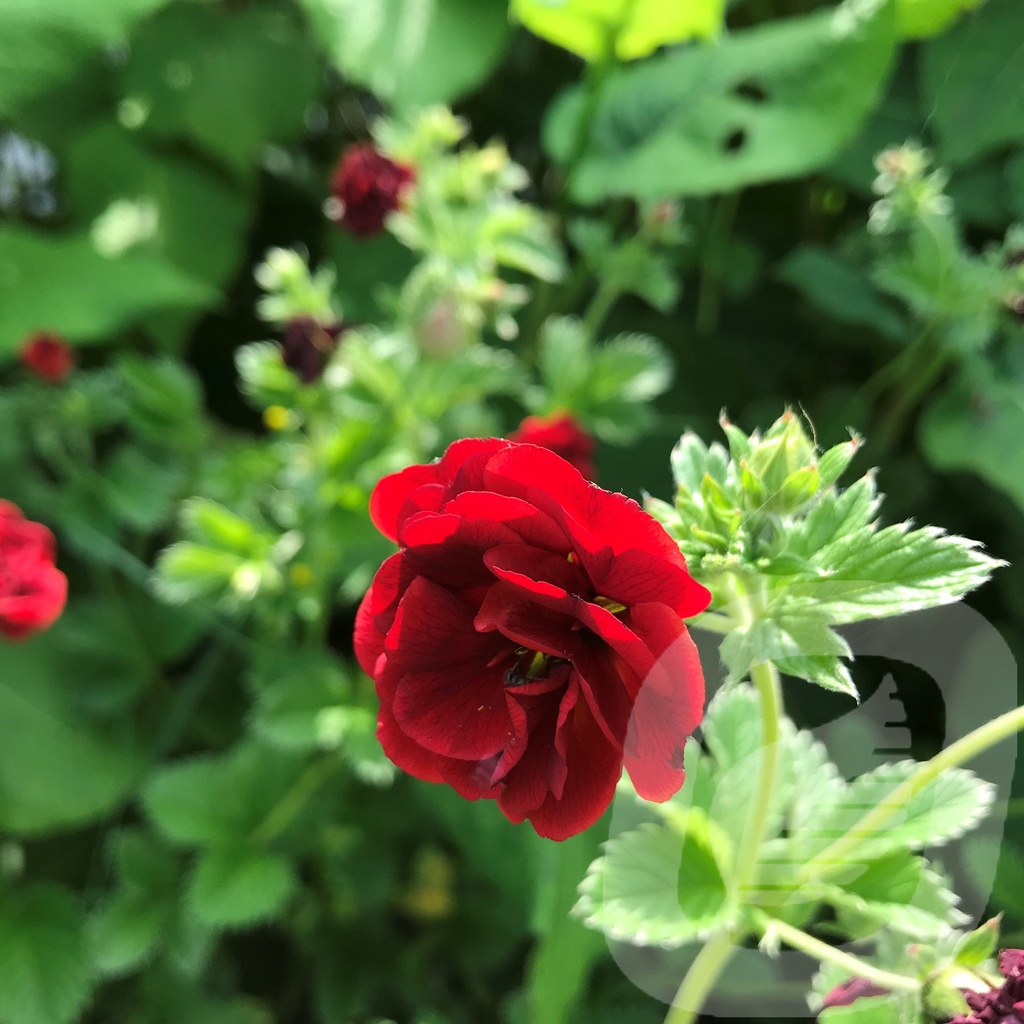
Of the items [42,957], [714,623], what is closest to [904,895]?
[714,623]

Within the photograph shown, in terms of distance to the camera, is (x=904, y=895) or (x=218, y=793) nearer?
(x=904, y=895)

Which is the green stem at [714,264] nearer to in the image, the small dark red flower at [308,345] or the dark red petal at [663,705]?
the small dark red flower at [308,345]

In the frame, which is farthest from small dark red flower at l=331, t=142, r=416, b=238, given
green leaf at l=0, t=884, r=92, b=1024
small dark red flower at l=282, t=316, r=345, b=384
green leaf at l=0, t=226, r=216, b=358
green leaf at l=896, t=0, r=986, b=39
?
Answer: green leaf at l=0, t=884, r=92, b=1024

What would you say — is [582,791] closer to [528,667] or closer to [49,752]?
[528,667]

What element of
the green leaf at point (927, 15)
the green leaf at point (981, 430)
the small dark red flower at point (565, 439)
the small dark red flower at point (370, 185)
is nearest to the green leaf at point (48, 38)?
the small dark red flower at point (370, 185)

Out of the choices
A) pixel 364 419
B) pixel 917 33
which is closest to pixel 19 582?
pixel 364 419
